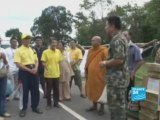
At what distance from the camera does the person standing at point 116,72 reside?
7129mm

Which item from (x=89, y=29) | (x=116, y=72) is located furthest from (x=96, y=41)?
(x=89, y=29)

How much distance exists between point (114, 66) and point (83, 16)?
56734mm

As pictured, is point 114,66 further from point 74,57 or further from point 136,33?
point 136,33

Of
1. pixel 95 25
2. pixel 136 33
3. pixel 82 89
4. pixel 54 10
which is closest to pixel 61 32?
pixel 54 10

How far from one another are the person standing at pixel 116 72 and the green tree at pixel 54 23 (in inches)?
2908

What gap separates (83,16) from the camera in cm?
6359

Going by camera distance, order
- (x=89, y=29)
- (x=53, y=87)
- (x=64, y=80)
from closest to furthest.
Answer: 1. (x=53, y=87)
2. (x=64, y=80)
3. (x=89, y=29)

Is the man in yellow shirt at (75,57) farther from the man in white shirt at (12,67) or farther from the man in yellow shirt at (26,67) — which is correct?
the man in yellow shirt at (26,67)

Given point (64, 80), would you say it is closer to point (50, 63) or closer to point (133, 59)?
point (50, 63)

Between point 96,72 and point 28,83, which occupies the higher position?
point 96,72

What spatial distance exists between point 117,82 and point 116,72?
15 centimetres

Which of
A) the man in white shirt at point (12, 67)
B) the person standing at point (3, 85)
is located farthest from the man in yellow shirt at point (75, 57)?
the person standing at point (3, 85)

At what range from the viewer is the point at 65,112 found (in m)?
11.4

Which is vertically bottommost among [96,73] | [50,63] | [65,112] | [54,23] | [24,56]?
[65,112]
